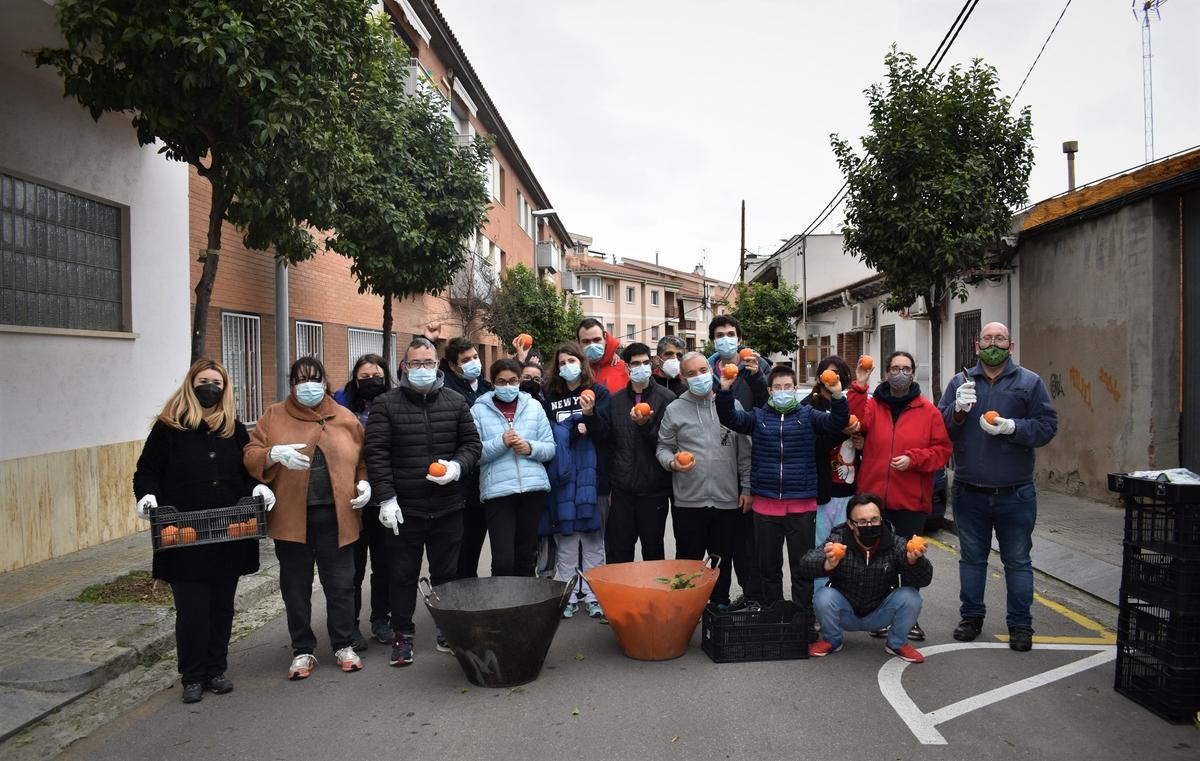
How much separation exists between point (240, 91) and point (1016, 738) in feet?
21.3

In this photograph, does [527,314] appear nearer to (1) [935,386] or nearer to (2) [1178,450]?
→ (1) [935,386]

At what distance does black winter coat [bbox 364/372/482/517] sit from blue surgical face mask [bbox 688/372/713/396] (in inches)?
58.3

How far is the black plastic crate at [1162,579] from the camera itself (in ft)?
13.7

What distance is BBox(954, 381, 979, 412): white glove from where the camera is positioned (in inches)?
221

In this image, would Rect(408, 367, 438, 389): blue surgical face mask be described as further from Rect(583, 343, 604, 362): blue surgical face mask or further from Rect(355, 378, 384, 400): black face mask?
Rect(583, 343, 604, 362): blue surgical face mask

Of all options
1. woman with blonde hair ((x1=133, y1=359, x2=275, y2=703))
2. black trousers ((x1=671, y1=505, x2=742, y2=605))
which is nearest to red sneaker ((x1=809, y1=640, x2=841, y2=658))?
black trousers ((x1=671, y1=505, x2=742, y2=605))

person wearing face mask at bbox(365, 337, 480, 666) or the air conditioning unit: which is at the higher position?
the air conditioning unit

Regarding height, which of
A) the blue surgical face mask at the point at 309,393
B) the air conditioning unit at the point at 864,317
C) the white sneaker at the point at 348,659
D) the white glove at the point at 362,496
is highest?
the air conditioning unit at the point at 864,317

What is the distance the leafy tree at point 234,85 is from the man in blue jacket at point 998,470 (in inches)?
208

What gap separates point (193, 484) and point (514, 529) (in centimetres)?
201

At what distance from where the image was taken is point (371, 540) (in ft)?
18.8

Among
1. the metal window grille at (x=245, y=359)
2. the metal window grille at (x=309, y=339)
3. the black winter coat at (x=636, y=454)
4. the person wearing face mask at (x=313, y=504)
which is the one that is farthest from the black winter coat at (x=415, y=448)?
the metal window grille at (x=309, y=339)

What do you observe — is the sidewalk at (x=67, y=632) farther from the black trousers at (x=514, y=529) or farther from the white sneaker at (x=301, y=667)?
the black trousers at (x=514, y=529)

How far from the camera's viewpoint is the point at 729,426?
5.71 m
